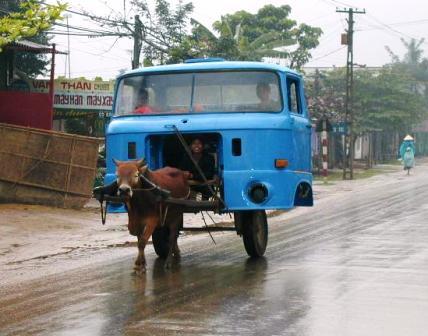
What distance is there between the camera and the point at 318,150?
44031mm

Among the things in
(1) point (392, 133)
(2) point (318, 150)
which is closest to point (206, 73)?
(2) point (318, 150)

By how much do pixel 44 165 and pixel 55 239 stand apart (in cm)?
460

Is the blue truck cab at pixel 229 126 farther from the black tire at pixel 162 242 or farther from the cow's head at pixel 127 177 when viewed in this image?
the cow's head at pixel 127 177

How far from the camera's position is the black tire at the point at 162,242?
1287cm

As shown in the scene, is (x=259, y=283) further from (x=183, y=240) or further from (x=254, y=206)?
(x=183, y=240)

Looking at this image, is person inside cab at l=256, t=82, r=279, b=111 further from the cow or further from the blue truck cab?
the cow

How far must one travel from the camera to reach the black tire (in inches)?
507

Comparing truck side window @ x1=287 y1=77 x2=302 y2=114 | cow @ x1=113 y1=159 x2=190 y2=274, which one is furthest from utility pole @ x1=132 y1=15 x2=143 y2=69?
cow @ x1=113 y1=159 x2=190 y2=274

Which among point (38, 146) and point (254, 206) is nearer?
point (254, 206)

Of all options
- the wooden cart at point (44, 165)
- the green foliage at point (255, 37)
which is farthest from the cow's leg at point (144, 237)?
the green foliage at point (255, 37)

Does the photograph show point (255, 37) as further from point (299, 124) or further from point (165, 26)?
point (299, 124)

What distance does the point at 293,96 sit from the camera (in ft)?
42.9

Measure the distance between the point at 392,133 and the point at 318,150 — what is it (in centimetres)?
2364

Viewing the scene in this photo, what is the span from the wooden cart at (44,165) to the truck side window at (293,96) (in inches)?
313
